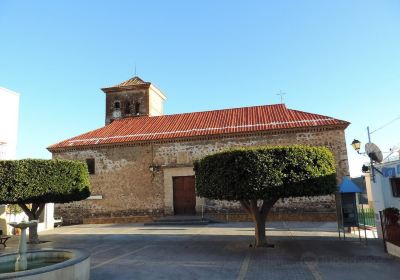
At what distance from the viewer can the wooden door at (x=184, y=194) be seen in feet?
68.2

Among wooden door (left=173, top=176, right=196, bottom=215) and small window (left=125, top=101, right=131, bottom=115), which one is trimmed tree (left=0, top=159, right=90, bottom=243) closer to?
wooden door (left=173, top=176, right=196, bottom=215)

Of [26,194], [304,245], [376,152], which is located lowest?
[304,245]

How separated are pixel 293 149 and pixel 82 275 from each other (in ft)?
23.4

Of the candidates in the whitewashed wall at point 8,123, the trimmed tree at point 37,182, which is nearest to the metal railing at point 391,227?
the trimmed tree at point 37,182

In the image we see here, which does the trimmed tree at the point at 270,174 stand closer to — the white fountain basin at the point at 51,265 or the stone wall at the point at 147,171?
the white fountain basin at the point at 51,265

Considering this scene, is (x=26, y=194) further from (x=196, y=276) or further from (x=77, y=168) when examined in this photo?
(x=196, y=276)

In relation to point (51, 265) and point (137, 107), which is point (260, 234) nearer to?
point (51, 265)

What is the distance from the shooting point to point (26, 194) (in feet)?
40.3

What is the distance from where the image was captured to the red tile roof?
20062 millimetres

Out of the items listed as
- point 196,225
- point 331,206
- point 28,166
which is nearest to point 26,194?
point 28,166

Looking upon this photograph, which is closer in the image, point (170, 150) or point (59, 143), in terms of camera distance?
point (170, 150)

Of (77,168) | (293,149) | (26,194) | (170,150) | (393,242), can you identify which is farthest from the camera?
(170,150)

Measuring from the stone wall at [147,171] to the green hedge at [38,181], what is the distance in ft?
24.3

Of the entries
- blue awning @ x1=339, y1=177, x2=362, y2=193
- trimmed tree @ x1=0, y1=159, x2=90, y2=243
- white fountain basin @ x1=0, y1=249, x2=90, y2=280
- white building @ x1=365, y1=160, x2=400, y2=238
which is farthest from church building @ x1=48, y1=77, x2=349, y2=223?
white fountain basin @ x1=0, y1=249, x2=90, y2=280
